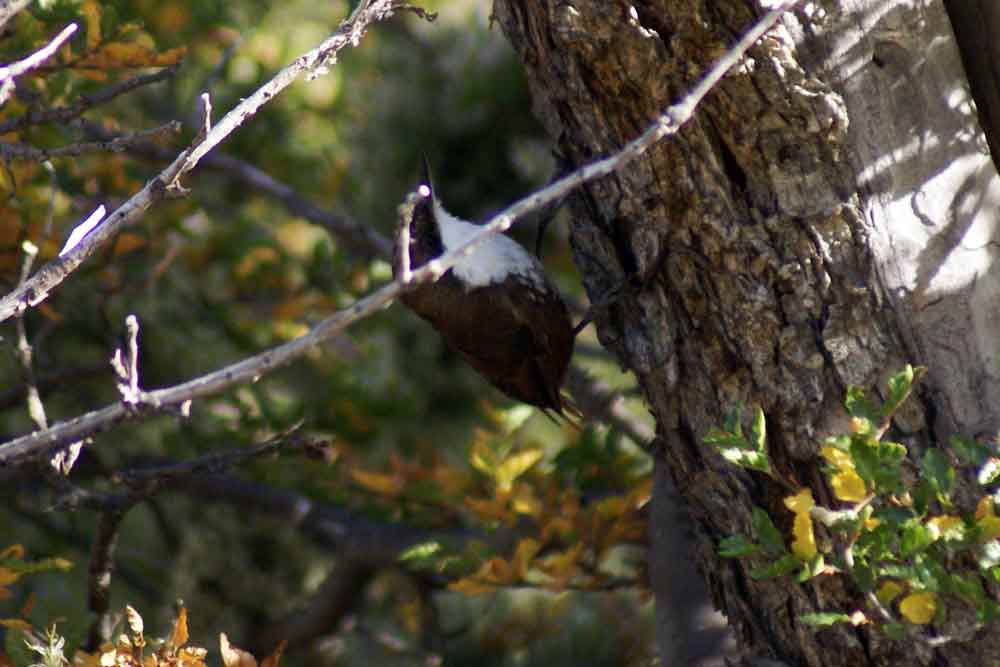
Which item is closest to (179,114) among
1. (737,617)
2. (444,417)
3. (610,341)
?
(444,417)

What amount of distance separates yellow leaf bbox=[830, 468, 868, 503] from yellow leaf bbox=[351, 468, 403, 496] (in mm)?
1811

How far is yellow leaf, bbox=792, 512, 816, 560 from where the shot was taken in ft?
5.94

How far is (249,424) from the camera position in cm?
359

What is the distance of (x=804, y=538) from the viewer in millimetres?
1822

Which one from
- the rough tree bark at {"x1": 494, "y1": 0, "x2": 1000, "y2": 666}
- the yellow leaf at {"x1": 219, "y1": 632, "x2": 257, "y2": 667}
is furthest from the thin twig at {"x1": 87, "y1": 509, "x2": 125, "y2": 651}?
the rough tree bark at {"x1": 494, "y1": 0, "x2": 1000, "y2": 666}

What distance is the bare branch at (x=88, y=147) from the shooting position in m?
1.97

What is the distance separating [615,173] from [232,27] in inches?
95.9

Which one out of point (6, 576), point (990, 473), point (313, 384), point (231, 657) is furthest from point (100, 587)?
point (313, 384)

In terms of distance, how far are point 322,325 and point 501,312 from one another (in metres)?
1.60

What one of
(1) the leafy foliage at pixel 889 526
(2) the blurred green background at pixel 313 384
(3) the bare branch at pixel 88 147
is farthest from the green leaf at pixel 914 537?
(2) the blurred green background at pixel 313 384

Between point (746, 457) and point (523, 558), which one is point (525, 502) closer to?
point (523, 558)

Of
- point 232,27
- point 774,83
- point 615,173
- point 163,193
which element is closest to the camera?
point 163,193

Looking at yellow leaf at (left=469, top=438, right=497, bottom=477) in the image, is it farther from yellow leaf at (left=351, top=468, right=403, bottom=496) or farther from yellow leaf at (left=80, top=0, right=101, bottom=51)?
yellow leaf at (left=80, top=0, right=101, bottom=51)

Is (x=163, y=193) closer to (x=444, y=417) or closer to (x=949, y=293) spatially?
(x=949, y=293)
